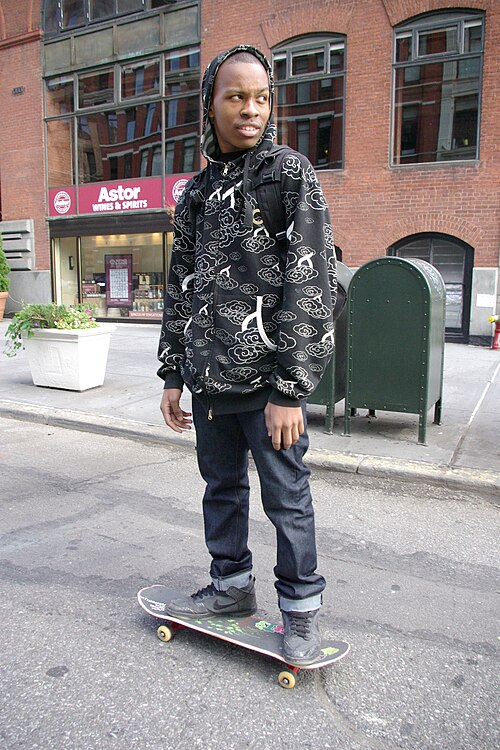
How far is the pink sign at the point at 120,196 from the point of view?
54.1 ft

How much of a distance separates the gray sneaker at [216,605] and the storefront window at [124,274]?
14.8m

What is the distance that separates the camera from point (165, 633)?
2.57 metres

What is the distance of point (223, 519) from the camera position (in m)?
2.51

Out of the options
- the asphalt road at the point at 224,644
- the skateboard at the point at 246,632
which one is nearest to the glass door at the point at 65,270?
the asphalt road at the point at 224,644

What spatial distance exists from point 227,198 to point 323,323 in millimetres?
576

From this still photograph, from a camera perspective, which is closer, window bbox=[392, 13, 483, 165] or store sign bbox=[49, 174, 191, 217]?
window bbox=[392, 13, 483, 165]

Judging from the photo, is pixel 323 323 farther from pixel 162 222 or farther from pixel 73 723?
pixel 162 222

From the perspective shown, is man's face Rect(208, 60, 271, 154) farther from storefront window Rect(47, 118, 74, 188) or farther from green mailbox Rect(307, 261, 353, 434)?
storefront window Rect(47, 118, 74, 188)

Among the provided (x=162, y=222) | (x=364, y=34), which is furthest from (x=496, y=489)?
(x=162, y=222)

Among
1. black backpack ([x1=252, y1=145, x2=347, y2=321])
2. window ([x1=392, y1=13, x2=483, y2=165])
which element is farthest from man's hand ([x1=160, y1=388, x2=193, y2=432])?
window ([x1=392, y1=13, x2=483, y2=165])

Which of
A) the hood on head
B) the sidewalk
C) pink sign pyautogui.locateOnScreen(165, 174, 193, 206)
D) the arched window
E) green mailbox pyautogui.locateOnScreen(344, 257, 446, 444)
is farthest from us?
pink sign pyautogui.locateOnScreen(165, 174, 193, 206)

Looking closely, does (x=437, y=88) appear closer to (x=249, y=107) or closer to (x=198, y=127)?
(x=198, y=127)

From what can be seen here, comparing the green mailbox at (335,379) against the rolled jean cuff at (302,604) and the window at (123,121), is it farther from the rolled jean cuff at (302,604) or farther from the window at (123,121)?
the window at (123,121)

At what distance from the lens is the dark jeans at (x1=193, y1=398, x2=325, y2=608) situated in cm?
224
